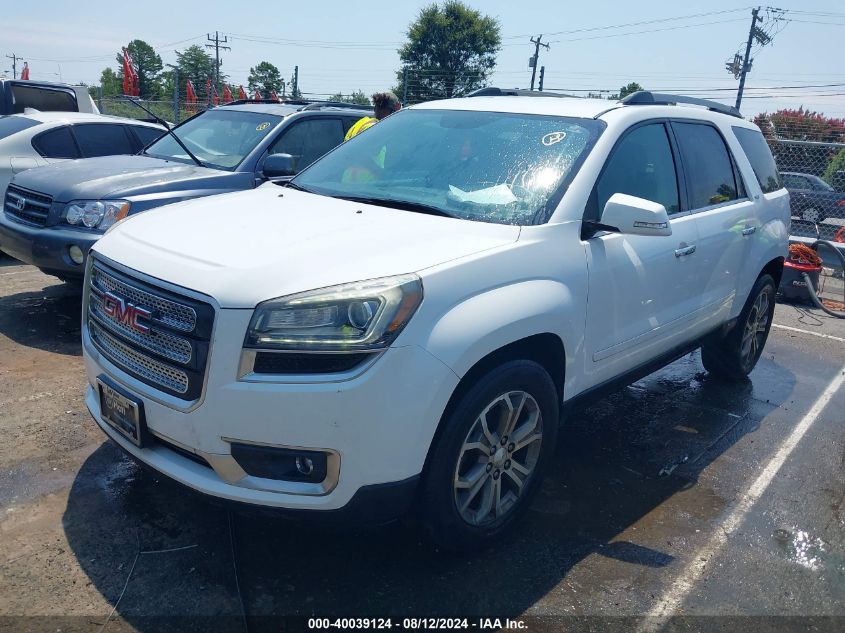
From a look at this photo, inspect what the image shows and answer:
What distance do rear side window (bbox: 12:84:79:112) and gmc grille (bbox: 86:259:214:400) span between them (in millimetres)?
10129

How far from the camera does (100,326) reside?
9.95 feet

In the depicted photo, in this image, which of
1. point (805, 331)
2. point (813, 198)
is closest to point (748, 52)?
point (813, 198)

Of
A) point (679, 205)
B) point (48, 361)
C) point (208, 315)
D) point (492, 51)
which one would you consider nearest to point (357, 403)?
point (208, 315)

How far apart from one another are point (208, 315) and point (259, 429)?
0.43 meters

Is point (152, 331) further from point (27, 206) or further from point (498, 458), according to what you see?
point (27, 206)

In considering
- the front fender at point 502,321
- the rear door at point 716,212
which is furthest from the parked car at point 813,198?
the front fender at point 502,321

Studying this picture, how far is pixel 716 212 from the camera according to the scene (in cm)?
443

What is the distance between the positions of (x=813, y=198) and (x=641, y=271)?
15.1 m

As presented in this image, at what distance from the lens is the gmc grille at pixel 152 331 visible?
2.53m

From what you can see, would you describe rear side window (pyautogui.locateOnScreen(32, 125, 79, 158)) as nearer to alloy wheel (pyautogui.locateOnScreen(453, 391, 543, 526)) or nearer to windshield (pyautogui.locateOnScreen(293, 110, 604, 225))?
windshield (pyautogui.locateOnScreen(293, 110, 604, 225))

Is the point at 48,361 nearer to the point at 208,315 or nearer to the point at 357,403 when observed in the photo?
the point at 208,315

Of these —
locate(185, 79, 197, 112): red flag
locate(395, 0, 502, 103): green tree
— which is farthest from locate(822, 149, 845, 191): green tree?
locate(395, 0, 502, 103): green tree

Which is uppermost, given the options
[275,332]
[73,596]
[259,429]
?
[275,332]

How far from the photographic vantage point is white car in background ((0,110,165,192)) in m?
7.66
